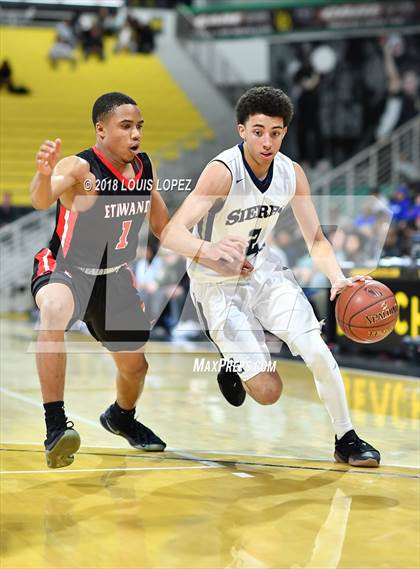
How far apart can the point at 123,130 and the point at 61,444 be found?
5.00ft

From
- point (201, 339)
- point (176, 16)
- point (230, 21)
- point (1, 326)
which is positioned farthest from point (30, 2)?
point (201, 339)

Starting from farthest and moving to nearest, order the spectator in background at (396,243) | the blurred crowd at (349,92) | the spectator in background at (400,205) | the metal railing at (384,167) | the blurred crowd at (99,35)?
the blurred crowd at (349,92), the blurred crowd at (99,35), the metal railing at (384,167), the spectator in background at (400,205), the spectator in background at (396,243)

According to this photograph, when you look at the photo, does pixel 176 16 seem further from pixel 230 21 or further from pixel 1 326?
pixel 1 326

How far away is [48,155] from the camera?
4348mm

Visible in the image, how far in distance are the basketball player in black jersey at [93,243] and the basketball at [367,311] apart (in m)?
1.05

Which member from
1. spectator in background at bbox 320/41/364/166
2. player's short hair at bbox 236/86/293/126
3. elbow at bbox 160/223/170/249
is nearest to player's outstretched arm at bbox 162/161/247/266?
elbow at bbox 160/223/170/249

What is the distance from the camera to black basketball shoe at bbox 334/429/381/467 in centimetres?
591

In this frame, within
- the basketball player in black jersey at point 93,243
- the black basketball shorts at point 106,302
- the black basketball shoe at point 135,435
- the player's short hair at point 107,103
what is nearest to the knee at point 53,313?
the basketball player in black jersey at point 93,243

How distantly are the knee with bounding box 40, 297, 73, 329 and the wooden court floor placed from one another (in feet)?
2.96

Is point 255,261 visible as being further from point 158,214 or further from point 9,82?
point 9,82

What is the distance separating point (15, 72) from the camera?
14.2 metres

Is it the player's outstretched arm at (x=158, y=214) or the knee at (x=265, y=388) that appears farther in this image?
the knee at (x=265, y=388)

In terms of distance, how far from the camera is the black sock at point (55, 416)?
4.88 meters

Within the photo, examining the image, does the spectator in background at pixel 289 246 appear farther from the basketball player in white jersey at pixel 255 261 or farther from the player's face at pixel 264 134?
the player's face at pixel 264 134
